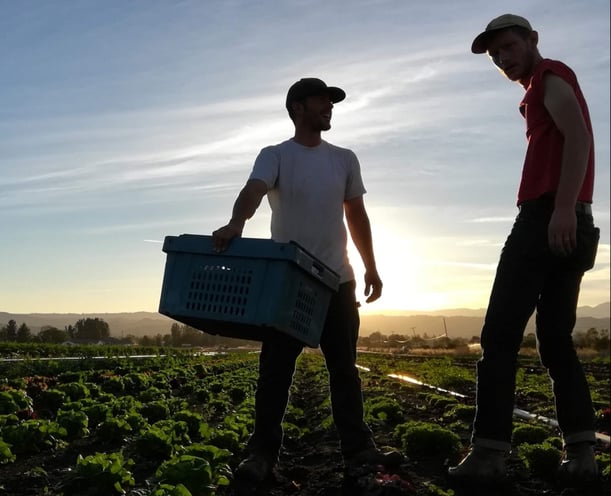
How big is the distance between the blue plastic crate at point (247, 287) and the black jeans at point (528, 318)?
0.95 meters

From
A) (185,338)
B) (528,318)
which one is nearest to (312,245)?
(528,318)

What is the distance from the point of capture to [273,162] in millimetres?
4191

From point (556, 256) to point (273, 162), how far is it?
1730 mm

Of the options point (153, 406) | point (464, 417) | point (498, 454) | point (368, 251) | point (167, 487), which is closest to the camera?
point (167, 487)

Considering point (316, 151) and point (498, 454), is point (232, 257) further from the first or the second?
point (498, 454)

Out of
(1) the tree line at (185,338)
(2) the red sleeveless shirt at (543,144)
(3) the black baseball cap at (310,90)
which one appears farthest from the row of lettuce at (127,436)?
(2) the red sleeveless shirt at (543,144)

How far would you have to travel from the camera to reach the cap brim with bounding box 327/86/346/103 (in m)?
4.27

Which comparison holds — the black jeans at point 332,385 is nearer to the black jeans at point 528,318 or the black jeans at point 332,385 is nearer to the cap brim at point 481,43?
the black jeans at point 528,318

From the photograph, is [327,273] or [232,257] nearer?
[232,257]

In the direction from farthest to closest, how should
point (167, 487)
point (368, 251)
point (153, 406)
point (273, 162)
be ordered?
point (153, 406)
point (368, 251)
point (273, 162)
point (167, 487)

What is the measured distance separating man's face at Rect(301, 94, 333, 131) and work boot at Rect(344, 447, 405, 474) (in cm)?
203

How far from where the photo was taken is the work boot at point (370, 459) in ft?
13.4

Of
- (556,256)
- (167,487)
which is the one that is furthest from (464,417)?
(167,487)

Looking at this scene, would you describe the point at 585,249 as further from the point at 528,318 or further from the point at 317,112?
the point at 317,112
